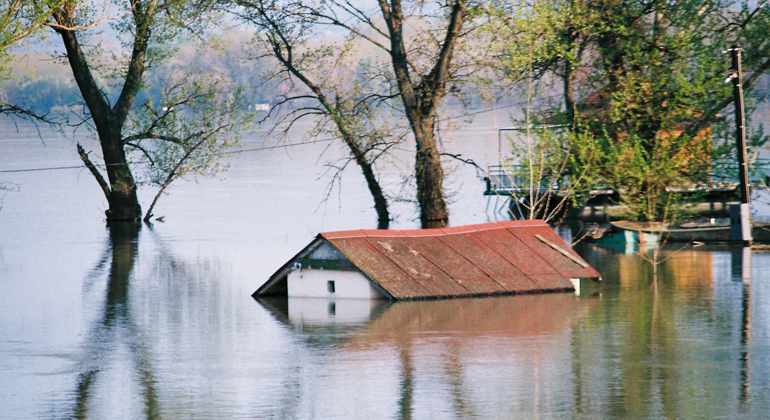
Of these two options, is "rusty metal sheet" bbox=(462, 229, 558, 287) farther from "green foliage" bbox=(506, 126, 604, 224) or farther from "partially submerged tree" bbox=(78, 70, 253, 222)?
"partially submerged tree" bbox=(78, 70, 253, 222)

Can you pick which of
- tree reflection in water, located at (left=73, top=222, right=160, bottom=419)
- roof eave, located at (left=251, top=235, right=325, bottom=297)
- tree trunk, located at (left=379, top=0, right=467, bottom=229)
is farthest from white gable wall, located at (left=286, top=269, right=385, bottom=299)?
tree trunk, located at (left=379, top=0, right=467, bottom=229)

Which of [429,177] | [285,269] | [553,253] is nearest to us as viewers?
[285,269]

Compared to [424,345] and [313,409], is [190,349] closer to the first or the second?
[424,345]

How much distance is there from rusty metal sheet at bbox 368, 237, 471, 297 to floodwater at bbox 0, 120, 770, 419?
0.59m

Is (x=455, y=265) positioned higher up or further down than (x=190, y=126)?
further down

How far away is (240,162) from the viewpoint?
350 ft

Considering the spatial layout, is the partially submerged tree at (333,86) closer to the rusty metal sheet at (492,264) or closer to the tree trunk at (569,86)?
the tree trunk at (569,86)

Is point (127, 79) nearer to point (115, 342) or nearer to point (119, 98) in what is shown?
point (119, 98)

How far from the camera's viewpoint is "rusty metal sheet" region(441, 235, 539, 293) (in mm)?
23828

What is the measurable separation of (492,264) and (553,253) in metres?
1.78

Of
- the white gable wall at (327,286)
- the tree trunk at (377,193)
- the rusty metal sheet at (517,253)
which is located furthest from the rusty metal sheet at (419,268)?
the tree trunk at (377,193)

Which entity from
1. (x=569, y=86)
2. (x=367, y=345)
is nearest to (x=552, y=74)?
(x=569, y=86)

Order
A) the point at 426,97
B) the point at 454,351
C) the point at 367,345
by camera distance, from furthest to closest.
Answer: the point at 426,97, the point at 367,345, the point at 454,351

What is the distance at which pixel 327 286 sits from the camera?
23.9 m
